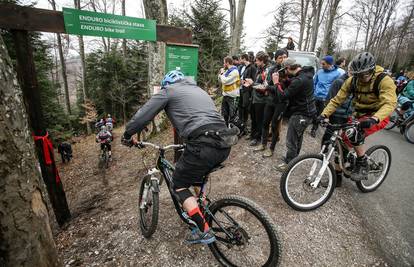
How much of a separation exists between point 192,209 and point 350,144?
9.78ft

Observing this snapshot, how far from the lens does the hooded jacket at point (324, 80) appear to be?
651 centimetres

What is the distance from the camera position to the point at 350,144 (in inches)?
149

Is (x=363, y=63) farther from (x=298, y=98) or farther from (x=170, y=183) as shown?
(x=170, y=183)

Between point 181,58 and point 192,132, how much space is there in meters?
2.91

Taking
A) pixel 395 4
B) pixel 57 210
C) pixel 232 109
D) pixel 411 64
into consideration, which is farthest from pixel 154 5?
pixel 411 64

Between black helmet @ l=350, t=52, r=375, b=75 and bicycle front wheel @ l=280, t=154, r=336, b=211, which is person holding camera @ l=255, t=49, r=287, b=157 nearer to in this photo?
black helmet @ l=350, t=52, r=375, b=75

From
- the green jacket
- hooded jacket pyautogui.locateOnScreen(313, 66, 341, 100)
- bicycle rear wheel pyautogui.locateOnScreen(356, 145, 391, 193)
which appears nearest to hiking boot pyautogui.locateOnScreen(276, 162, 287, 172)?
bicycle rear wheel pyautogui.locateOnScreen(356, 145, 391, 193)

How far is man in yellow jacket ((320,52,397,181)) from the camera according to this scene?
10.6 ft

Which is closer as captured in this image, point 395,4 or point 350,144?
point 350,144

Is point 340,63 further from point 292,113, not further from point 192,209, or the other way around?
point 192,209

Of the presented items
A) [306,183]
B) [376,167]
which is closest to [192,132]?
[306,183]

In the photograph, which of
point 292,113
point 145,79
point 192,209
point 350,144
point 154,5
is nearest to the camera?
point 192,209

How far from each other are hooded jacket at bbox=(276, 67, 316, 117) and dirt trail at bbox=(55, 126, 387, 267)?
1445 millimetres

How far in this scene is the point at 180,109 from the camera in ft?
8.23
